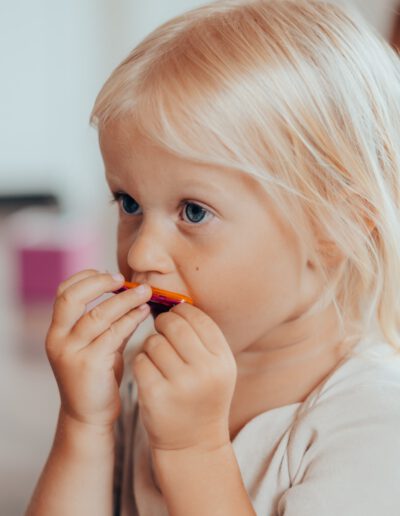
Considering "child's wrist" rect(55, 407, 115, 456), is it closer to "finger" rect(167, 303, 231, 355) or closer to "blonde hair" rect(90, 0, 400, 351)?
"finger" rect(167, 303, 231, 355)

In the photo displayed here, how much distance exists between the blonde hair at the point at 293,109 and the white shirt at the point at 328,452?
10 centimetres

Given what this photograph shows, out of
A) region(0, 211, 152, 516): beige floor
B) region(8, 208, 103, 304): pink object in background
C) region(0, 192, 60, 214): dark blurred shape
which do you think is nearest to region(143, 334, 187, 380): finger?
region(0, 211, 152, 516): beige floor

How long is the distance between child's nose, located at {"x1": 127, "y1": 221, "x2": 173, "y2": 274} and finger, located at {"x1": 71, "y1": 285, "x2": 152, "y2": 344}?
3cm

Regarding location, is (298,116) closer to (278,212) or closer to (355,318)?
(278,212)

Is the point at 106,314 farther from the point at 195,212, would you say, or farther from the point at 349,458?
the point at 349,458

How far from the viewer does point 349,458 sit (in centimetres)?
78

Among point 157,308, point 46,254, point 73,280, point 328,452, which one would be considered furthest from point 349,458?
point 46,254

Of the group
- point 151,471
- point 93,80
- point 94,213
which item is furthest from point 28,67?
point 151,471

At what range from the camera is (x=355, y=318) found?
956 millimetres

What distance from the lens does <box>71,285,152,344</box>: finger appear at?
821 mm

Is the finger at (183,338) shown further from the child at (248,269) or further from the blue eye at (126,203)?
the blue eye at (126,203)

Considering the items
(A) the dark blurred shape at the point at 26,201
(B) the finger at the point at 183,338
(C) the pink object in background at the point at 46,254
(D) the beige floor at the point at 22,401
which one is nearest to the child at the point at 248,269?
(B) the finger at the point at 183,338

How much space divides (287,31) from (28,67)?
6.53ft

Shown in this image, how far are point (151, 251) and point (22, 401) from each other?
813mm
